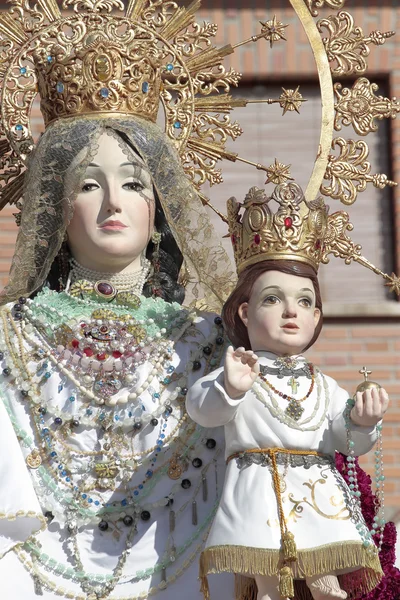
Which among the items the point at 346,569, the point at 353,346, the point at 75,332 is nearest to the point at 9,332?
the point at 75,332

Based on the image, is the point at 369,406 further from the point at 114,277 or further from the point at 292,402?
the point at 114,277

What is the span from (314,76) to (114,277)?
4.21 m

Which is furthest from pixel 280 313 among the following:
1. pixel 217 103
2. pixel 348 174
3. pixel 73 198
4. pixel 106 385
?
pixel 217 103

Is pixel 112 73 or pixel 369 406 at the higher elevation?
pixel 112 73

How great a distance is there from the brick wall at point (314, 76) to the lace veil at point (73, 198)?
131 inches

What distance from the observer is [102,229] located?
593 centimetres

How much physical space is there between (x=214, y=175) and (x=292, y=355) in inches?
51.0

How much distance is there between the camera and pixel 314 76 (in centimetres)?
991

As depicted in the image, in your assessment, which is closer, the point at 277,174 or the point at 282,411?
the point at 282,411

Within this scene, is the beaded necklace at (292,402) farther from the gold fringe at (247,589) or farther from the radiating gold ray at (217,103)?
the radiating gold ray at (217,103)

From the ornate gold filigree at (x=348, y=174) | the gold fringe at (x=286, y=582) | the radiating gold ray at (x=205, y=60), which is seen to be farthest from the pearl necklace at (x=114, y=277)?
the gold fringe at (x=286, y=582)

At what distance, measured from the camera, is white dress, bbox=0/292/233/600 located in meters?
5.61

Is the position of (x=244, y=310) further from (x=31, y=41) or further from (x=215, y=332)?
(x=31, y=41)

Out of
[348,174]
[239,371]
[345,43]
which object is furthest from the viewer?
[345,43]
